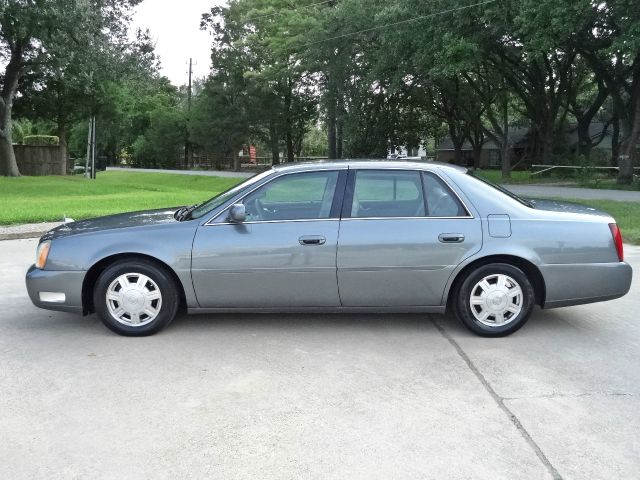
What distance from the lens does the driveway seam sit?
10.1 feet

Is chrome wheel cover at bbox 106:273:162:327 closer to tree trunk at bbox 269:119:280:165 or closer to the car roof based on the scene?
the car roof

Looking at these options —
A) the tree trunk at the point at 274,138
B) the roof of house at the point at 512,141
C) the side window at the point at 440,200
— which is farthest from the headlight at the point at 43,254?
the tree trunk at the point at 274,138

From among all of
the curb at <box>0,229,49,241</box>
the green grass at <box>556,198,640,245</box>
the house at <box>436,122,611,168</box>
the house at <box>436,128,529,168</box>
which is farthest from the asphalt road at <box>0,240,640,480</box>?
the house at <box>436,128,529,168</box>

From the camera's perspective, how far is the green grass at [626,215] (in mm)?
10634

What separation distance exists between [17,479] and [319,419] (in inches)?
62.5

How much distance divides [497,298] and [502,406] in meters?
1.42

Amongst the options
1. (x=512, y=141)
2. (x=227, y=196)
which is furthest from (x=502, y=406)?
(x=512, y=141)

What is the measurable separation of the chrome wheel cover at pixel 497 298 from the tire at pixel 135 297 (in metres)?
2.50

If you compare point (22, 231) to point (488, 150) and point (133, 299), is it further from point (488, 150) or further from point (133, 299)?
point (488, 150)

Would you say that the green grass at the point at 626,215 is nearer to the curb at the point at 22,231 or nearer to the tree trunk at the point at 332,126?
the curb at the point at 22,231

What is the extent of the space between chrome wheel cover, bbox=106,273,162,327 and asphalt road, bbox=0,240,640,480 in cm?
19

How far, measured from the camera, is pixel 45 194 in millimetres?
21312

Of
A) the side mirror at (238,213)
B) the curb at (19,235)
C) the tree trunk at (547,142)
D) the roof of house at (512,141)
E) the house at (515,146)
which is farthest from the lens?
the roof of house at (512,141)

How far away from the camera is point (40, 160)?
122ft
